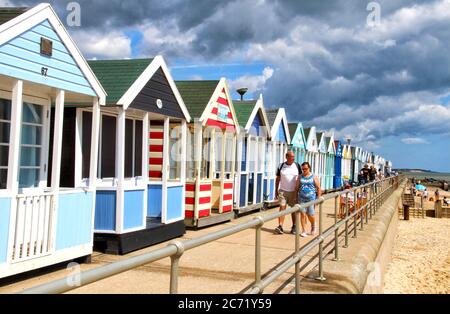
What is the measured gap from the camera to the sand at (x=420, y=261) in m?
10.9

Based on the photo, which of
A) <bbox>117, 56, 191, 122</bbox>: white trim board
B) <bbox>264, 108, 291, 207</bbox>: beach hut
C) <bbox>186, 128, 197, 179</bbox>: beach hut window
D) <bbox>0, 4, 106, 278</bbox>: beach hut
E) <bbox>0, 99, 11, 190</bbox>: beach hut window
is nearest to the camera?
<bbox>0, 4, 106, 278</bbox>: beach hut

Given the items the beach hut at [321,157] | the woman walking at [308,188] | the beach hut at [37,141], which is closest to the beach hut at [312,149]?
the beach hut at [321,157]

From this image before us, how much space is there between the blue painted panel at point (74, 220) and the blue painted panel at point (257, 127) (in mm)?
8363

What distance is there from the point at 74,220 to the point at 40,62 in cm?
224

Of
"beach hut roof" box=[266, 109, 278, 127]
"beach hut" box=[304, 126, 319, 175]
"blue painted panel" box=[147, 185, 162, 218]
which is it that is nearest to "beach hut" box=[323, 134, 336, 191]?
"beach hut" box=[304, 126, 319, 175]

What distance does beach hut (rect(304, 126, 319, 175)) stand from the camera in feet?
76.1

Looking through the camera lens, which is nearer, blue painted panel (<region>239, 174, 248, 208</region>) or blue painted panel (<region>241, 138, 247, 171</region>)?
blue painted panel (<region>239, 174, 248, 208</region>)

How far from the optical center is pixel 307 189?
9.95m

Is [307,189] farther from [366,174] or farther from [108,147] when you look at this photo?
[366,174]

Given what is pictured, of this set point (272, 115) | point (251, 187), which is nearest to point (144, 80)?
point (251, 187)

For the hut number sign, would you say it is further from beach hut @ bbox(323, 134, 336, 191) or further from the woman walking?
beach hut @ bbox(323, 134, 336, 191)

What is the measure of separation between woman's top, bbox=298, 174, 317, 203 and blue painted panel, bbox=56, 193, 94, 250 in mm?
4575
